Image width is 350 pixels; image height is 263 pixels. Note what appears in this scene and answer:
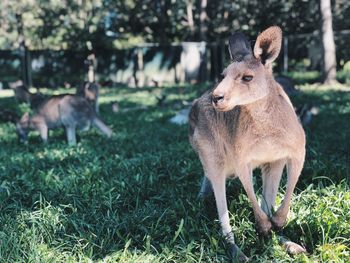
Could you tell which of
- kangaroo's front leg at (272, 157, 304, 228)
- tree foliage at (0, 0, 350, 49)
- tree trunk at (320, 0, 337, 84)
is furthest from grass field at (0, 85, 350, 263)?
tree foliage at (0, 0, 350, 49)

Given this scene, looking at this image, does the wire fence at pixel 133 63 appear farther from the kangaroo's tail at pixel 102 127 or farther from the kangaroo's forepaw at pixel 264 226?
the kangaroo's forepaw at pixel 264 226

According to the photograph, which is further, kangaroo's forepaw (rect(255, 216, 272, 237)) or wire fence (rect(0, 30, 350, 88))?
wire fence (rect(0, 30, 350, 88))

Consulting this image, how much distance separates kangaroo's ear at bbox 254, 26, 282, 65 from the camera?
2293 millimetres

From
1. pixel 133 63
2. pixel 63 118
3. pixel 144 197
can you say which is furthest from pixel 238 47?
pixel 133 63

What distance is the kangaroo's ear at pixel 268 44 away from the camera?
7.52ft

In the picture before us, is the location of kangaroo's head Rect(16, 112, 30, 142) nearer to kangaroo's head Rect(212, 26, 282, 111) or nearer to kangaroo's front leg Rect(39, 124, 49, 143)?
kangaroo's front leg Rect(39, 124, 49, 143)

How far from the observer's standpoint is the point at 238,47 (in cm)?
244

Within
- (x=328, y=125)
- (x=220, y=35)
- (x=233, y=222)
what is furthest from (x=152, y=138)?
(x=220, y=35)

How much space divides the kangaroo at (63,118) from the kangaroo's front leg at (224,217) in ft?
13.3

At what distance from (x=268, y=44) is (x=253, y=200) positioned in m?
0.82

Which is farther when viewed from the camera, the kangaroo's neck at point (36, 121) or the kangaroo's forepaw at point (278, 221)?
the kangaroo's neck at point (36, 121)

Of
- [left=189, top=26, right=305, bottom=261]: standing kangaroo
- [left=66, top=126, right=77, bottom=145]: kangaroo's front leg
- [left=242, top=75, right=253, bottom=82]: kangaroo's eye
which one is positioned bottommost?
[left=66, top=126, right=77, bottom=145]: kangaroo's front leg

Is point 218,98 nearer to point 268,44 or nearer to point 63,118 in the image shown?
point 268,44

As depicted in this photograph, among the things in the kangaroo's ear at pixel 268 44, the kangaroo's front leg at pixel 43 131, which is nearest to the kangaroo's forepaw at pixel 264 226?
the kangaroo's ear at pixel 268 44
